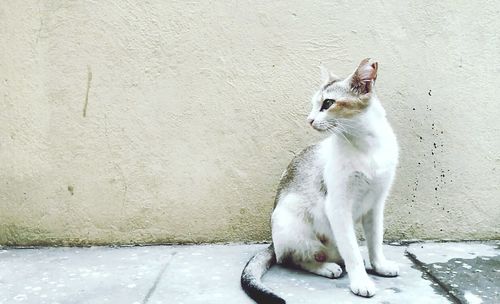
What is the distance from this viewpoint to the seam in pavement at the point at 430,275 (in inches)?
91.6

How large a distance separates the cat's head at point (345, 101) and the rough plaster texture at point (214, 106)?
77 centimetres

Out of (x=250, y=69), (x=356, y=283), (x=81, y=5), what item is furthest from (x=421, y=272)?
(x=81, y=5)

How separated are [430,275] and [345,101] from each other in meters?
1.04

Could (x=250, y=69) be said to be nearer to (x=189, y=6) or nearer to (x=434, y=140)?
(x=189, y=6)

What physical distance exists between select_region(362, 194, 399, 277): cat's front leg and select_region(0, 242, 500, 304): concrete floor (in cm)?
5

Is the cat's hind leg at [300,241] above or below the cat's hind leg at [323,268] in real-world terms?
above

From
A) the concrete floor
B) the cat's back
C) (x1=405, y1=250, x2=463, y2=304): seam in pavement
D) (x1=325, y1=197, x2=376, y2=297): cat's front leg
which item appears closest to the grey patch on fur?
the cat's back

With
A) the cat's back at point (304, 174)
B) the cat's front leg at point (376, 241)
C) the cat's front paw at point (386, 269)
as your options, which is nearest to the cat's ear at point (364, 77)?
the cat's back at point (304, 174)

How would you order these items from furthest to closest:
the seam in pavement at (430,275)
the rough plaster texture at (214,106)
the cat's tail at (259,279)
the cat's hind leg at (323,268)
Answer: the rough plaster texture at (214,106) → the cat's hind leg at (323,268) → the seam in pavement at (430,275) → the cat's tail at (259,279)

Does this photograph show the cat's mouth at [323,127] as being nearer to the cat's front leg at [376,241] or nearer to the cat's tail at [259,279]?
the cat's front leg at [376,241]

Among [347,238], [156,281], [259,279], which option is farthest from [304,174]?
[156,281]

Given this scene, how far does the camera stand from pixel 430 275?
2652 millimetres

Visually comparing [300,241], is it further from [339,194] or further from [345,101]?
[345,101]

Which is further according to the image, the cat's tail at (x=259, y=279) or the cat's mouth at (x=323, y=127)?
the cat's mouth at (x=323, y=127)
